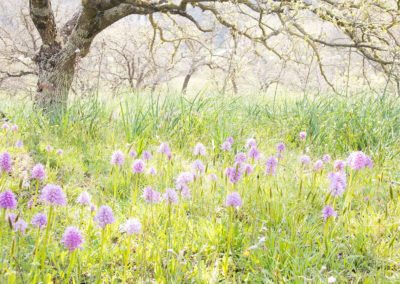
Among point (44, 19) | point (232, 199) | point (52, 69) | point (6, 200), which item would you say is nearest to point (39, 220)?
point (6, 200)

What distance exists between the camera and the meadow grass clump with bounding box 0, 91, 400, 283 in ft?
6.15

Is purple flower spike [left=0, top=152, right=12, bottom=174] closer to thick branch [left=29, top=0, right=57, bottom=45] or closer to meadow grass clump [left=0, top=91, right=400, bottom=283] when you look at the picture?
meadow grass clump [left=0, top=91, right=400, bottom=283]

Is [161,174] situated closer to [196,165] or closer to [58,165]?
[196,165]

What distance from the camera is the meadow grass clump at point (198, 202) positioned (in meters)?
1.87

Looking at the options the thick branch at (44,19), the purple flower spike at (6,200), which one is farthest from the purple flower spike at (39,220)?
the thick branch at (44,19)

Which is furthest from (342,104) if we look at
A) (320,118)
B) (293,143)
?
(293,143)

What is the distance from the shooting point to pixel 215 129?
4.46 m

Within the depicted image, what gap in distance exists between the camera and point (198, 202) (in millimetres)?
2682

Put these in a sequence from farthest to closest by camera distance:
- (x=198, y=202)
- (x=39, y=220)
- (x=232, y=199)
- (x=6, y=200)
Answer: (x=198, y=202) → (x=232, y=199) → (x=39, y=220) → (x=6, y=200)

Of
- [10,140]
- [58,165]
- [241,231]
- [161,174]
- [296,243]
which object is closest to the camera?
[296,243]

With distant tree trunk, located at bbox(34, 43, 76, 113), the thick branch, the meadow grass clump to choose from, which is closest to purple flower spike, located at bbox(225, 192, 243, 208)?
the meadow grass clump

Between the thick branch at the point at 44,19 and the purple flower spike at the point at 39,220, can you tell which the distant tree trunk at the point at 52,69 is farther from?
the purple flower spike at the point at 39,220

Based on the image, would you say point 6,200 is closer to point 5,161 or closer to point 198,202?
point 5,161

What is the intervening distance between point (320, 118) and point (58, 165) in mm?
3136
